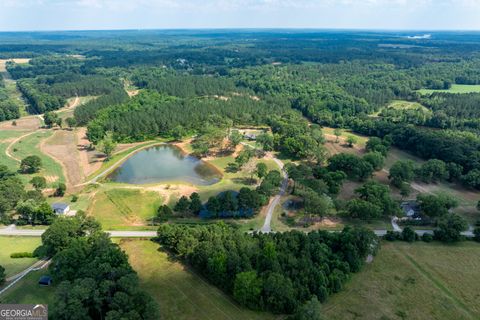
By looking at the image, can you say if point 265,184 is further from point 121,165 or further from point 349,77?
point 349,77

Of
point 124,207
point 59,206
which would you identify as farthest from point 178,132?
point 59,206

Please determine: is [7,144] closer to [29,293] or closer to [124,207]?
[124,207]

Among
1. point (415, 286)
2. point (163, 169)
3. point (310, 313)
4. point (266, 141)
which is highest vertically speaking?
point (266, 141)

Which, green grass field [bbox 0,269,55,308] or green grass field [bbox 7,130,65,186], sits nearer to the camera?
green grass field [bbox 0,269,55,308]

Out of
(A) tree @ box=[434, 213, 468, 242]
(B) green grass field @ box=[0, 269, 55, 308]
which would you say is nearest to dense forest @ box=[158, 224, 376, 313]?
(A) tree @ box=[434, 213, 468, 242]

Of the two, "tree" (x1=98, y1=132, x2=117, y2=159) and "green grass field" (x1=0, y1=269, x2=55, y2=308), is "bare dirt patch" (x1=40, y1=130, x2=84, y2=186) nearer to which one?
"tree" (x1=98, y1=132, x2=117, y2=159)

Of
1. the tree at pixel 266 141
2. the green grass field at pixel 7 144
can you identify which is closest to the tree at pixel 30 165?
the green grass field at pixel 7 144
